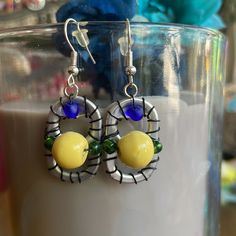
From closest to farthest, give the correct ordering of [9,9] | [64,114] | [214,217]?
[64,114]
[214,217]
[9,9]

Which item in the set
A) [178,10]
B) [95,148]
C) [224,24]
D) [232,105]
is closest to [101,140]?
[95,148]

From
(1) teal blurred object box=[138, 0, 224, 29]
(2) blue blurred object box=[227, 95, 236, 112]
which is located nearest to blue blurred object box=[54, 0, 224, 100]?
(1) teal blurred object box=[138, 0, 224, 29]

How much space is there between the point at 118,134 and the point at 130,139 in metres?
0.02

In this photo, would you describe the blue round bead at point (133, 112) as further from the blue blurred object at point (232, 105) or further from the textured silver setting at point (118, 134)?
the blue blurred object at point (232, 105)

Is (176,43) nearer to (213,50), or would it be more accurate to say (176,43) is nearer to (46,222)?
(213,50)

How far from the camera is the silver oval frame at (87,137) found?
13.0 inches

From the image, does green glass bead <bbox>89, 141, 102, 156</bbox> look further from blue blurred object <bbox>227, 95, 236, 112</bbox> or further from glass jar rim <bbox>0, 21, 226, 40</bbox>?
blue blurred object <bbox>227, 95, 236, 112</bbox>

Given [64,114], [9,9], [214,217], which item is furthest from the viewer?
[9,9]

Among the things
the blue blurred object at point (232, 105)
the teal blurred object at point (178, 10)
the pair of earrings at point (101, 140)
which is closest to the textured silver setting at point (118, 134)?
the pair of earrings at point (101, 140)

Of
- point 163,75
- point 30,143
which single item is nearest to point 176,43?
point 163,75

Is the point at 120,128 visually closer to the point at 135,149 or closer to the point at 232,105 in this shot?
the point at 135,149

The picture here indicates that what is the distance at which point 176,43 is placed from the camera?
1.20 ft

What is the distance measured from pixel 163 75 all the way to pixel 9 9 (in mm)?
277

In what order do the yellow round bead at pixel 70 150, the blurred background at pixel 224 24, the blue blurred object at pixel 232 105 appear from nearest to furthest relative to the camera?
1. the yellow round bead at pixel 70 150
2. the blurred background at pixel 224 24
3. the blue blurred object at pixel 232 105
